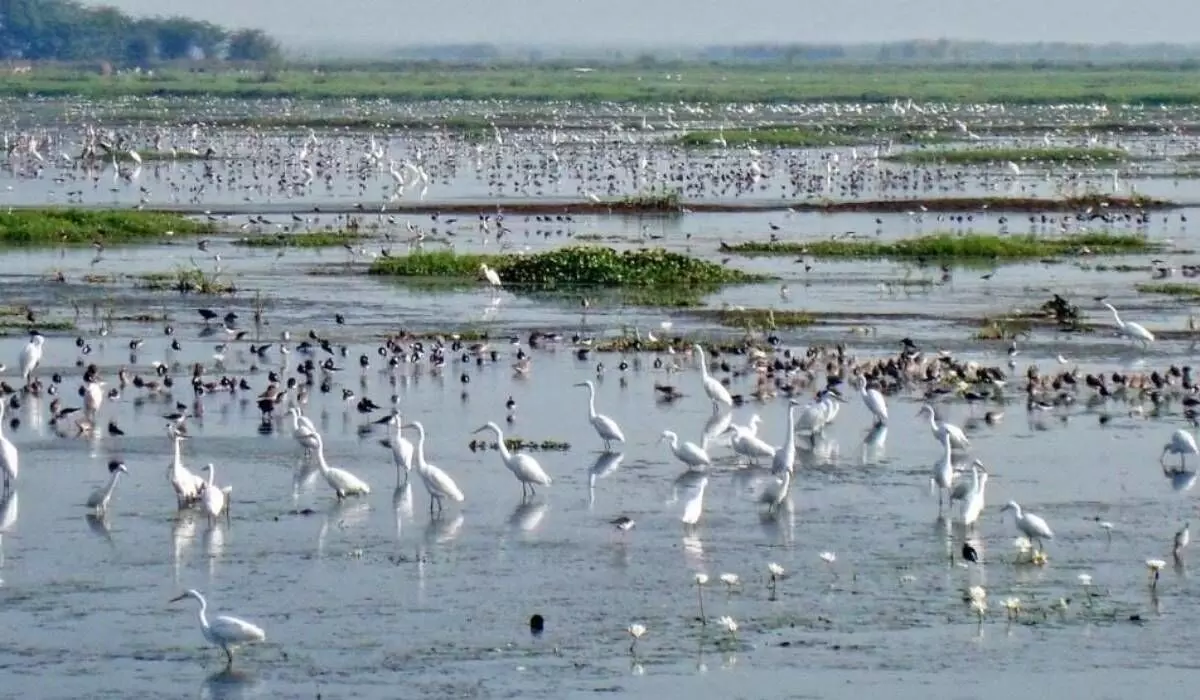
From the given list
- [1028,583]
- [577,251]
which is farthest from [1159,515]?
[577,251]

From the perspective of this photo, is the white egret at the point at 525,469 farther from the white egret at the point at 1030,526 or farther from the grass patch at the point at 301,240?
the grass patch at the point at 301,240

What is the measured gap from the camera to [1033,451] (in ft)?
61.9

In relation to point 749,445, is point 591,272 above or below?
below

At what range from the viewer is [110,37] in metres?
165

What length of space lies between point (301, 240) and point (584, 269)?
7.19 metres

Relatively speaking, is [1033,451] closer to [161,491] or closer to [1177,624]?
[1177,624]

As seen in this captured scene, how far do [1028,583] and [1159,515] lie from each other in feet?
8.40

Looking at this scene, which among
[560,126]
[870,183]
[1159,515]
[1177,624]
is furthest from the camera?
[560,126]

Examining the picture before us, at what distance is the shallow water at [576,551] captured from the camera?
1230 cm

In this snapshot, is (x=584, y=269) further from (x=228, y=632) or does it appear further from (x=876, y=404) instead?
(x=228, y=632)

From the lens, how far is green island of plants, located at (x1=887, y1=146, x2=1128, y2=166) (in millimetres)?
58719

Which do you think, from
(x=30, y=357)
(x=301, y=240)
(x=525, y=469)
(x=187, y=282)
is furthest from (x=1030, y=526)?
(x=301, y=240)

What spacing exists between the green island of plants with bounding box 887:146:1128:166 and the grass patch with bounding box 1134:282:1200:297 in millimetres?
27270

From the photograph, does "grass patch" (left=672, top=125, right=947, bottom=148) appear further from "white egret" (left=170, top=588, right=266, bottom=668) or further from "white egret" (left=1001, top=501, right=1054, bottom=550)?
"white egret" (left=170, top=588, right=266, bottom=668)
